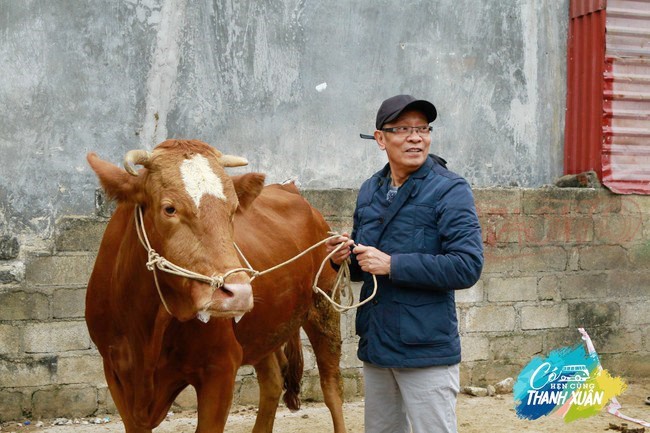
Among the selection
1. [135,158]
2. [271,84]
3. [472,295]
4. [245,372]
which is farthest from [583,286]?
[135,158]

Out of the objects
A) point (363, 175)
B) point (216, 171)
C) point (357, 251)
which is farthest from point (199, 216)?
point (363, 175)

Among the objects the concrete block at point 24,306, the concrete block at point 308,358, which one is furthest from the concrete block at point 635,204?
the concrete block at point 24,306

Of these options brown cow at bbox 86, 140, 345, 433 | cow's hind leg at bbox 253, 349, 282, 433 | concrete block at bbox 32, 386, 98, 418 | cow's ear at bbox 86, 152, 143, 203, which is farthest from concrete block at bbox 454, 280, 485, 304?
cow's ear at bbox 86, 152, 143, 203

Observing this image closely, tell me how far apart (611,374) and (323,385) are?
2.98 m

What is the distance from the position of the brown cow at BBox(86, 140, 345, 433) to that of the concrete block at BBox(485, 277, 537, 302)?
97.2 inches

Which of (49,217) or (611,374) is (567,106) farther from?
(49,217)

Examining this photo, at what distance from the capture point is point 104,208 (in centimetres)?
617

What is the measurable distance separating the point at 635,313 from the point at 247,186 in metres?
4.99

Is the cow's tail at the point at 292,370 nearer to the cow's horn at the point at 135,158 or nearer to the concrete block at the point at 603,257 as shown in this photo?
the cow's horn at the point at 135,158

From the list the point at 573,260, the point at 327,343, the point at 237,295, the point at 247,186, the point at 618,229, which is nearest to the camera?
the point at 237,295

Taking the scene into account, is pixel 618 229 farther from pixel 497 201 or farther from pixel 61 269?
pixel 61 269

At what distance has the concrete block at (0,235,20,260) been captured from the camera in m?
6.00

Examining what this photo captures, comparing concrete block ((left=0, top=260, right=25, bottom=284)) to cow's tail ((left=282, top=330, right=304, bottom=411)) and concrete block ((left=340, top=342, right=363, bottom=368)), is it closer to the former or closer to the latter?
cow's tail ((left=282, top=330, right=304, bottom=411))

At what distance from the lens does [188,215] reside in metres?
3.39
